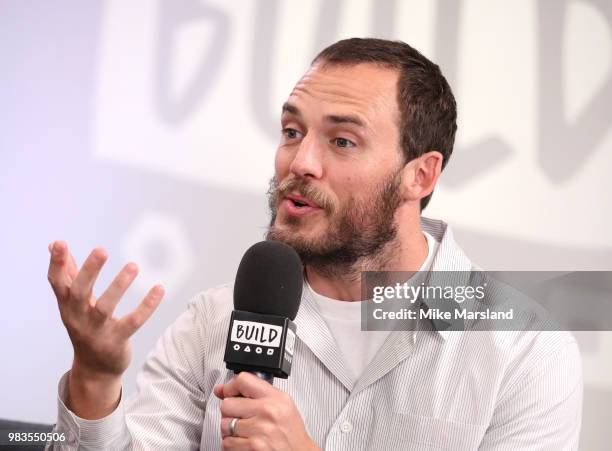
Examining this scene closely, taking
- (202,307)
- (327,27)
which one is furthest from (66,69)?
(202,307)

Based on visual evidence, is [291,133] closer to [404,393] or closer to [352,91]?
[352,91]

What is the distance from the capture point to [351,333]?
6.35 feet

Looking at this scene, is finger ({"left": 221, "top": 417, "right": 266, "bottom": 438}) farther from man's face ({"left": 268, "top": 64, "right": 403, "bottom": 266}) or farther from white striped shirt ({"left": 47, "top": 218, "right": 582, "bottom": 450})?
man's face ({"left": 268, "top": 64, "right": 403, "bottom": 266})

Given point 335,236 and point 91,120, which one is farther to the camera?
point 91,120

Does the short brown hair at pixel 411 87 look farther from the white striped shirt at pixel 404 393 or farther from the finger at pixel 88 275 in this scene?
the finger at pixel 88 275

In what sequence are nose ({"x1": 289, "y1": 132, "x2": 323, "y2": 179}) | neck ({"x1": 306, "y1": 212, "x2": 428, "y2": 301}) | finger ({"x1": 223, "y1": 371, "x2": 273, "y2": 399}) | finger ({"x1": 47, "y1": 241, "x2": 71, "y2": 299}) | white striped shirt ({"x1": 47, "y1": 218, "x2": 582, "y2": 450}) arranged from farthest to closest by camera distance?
neck ({"x1": 306, "y1": 212, "x2": 428, "y2": 301}) < nose ({"x1": 289, "y1": 132, "x2": 323, "y2": 179}) < white striped shirt ({"x1": 47, "y1": 218, "x2": 582, "y2": 450}) < finger ({"x1": 47, "y1": 241, "x2": 71, "y2": 299}) < finger ({"x1": 223, "y1": 371, "x2": 273, "y2": 399})

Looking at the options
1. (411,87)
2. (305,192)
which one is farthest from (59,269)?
(411,87)

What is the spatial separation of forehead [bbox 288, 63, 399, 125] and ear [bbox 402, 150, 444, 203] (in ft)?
0.44

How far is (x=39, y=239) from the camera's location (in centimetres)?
283

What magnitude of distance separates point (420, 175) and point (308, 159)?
0.38 metres

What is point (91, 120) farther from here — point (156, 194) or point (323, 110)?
point (323, 110)

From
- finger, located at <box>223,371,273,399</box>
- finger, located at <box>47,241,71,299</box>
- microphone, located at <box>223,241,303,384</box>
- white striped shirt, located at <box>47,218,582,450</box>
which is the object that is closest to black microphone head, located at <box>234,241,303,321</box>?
microphone, located at <box>223,241,303,384</box>

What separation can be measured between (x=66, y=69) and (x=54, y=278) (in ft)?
5.63

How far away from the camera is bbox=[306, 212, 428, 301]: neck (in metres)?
2.00
